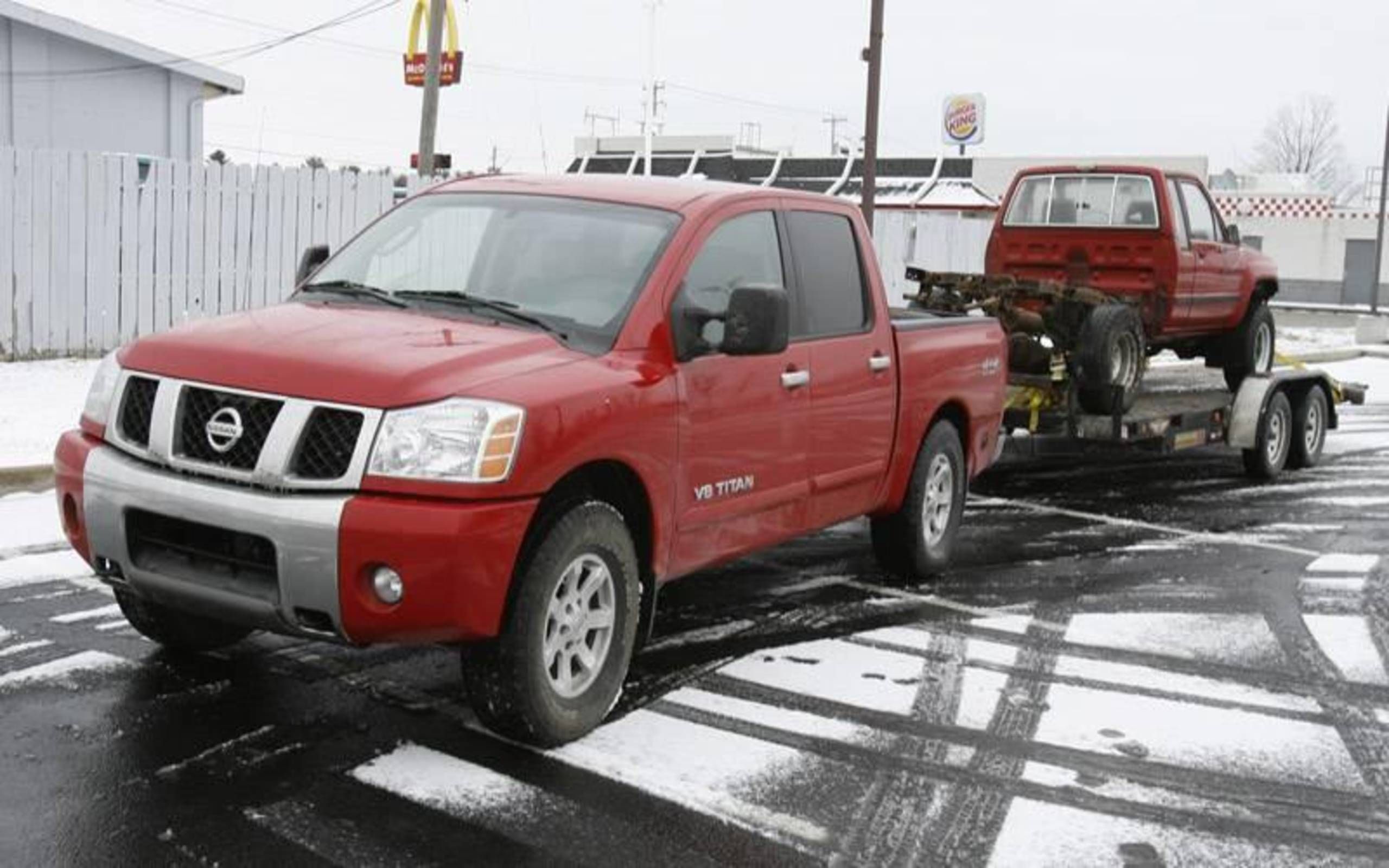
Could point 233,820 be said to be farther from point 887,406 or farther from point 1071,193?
point 1071,193

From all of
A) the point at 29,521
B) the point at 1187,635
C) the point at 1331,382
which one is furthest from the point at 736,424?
the point at 1331,382

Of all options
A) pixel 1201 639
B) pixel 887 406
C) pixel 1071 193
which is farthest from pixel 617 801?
pixel 1071 193

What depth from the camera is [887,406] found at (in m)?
7.14

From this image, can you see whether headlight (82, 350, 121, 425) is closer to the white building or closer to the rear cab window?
the rear cab window

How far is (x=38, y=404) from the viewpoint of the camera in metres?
11.7

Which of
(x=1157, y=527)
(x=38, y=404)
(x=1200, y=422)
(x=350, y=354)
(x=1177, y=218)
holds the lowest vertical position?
(x=1157, y=527)

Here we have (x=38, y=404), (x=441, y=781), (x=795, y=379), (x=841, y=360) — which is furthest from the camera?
(x=38, y=404)

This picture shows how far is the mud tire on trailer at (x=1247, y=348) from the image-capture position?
12.8m

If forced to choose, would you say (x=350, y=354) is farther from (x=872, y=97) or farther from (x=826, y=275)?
(x=872, y=97)

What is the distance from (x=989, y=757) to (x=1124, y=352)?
6.12m

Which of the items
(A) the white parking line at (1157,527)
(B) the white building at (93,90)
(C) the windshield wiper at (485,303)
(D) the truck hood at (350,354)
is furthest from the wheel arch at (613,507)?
(B) the white building at (93,90)

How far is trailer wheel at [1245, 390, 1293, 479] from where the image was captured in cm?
1210

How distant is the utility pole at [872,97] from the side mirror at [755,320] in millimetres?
12520

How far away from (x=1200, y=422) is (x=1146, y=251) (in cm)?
139
